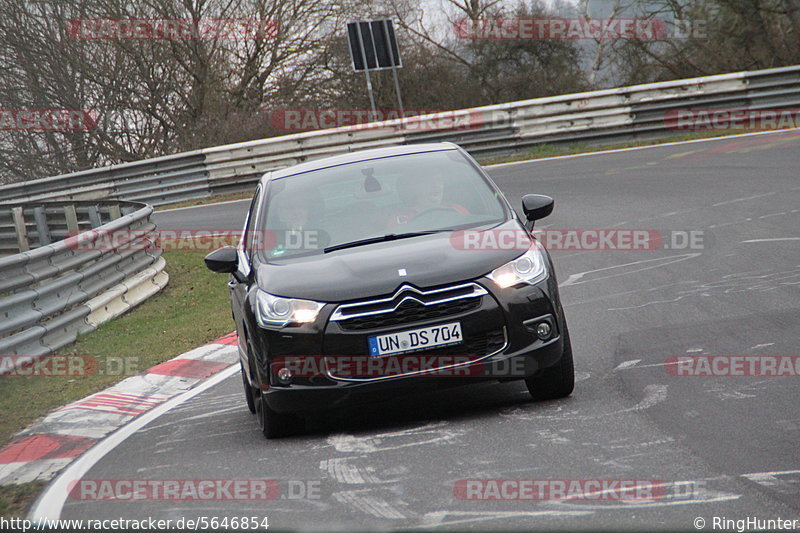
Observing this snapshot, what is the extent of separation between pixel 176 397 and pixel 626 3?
1049 inches

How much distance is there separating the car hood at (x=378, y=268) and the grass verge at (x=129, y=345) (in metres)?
1.75

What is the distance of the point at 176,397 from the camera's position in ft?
26.2

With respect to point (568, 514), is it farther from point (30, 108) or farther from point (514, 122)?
point (30, 108)

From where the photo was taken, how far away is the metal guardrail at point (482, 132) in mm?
21844

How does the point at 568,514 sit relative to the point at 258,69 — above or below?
below

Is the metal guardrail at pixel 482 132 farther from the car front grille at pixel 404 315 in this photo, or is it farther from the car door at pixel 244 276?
the car front grille at pixel 404 315

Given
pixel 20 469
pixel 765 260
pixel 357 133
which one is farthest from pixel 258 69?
pixel 20 469

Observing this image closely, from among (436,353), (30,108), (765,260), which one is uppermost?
(30,108)

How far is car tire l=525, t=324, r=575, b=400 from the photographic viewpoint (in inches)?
244

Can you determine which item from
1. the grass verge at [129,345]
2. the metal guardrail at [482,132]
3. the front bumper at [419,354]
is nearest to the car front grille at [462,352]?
the front bumper at [419,354]

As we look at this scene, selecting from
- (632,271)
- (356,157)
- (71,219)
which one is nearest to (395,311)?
(356,157)

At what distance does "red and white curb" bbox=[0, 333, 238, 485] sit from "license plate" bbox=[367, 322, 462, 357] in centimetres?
199

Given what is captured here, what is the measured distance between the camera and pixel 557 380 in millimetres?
6207

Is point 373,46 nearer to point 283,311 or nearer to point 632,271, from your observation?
point 632,271
